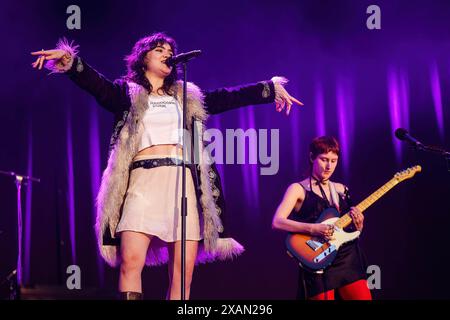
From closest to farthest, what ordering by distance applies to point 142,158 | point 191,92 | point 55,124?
point 142,158 < point 191,92 < point 55,124

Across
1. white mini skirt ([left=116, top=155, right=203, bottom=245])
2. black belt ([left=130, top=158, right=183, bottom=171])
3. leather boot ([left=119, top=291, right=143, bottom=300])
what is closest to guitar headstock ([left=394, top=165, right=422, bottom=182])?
white mini skirt ([left=116, top=155, right=203, bottom=245])

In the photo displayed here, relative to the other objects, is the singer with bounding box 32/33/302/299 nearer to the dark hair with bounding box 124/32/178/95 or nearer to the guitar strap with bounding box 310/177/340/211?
the dark hair with bounding box 124/32/178/95

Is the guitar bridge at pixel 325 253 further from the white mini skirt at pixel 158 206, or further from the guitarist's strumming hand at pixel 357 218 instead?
the white mini skirt at pixel 158 206

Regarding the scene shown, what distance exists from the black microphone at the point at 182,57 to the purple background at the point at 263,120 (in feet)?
4.54

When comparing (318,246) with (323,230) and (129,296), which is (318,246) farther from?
(129,296)

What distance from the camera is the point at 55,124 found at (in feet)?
→ 16.1

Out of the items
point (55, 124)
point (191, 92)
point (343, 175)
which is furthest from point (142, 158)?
point (343, 175)

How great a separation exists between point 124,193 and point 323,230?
120 centimetres

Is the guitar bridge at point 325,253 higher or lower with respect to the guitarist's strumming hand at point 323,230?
lower

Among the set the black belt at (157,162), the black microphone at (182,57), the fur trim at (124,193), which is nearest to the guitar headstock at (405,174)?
the fur trim at (124,193)

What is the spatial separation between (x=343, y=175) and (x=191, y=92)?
1.75 metres

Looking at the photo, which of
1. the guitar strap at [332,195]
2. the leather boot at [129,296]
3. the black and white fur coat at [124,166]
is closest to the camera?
the leather boot at [129,296]

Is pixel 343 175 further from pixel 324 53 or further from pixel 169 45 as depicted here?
pixel 169 45

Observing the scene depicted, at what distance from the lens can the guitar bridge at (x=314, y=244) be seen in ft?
12.7
